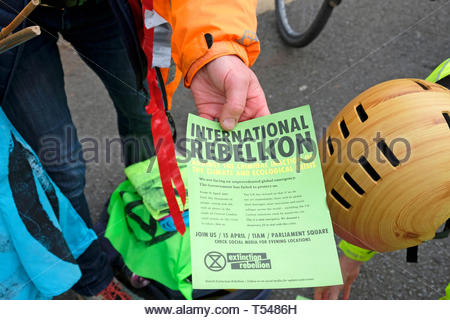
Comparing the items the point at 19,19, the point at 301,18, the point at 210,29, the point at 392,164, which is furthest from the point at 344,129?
the point at 301,18

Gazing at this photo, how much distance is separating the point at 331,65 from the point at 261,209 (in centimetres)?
232

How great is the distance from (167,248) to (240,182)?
0.87 meters

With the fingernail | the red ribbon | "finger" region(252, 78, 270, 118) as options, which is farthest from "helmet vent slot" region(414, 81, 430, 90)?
the red ribbon

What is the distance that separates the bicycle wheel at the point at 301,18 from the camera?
2814mm

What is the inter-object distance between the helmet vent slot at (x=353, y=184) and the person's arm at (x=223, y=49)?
0.29 metres

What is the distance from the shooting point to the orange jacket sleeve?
3.34 ft

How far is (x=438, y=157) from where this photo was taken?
0.89 m

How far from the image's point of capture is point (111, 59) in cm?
149

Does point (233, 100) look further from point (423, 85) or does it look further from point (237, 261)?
point (423, 85)

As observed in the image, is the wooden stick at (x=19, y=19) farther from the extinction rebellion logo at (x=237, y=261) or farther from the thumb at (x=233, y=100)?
the extinction rebellion logo at (x=237, y=261)

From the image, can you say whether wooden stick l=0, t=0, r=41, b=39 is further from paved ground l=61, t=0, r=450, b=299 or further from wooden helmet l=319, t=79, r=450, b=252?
paved ground l=61, t=0, r=450, b=299

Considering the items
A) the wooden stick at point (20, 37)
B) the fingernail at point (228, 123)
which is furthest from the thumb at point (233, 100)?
the wooden stick at point (20, 37)
